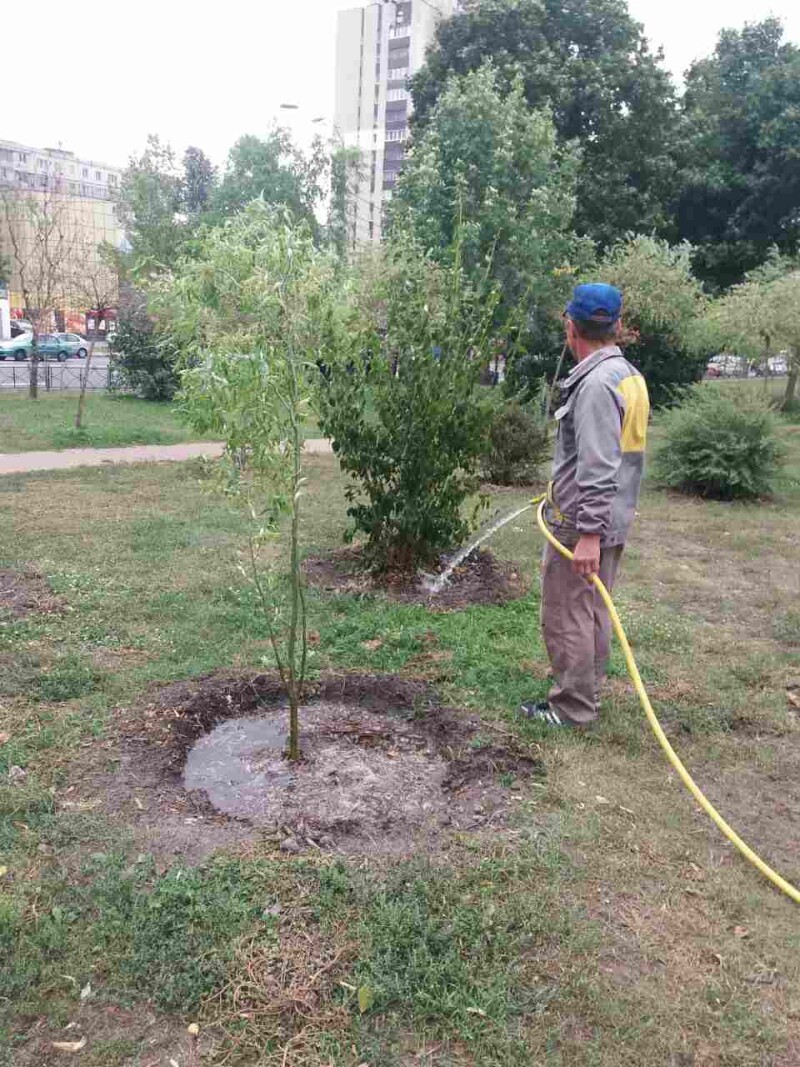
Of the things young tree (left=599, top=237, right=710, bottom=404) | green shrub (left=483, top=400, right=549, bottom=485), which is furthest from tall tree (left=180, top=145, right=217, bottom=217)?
green shrub (left=483, top=400, right=549, bottom=485)

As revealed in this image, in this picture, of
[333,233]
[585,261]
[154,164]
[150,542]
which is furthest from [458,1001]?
[154,164]

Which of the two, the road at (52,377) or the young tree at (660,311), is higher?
the young tree at (660,311)

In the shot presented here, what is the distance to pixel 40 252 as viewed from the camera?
1822cm

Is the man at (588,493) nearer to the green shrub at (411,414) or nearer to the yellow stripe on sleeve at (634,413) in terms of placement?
the yellow stripe on sleeve at (634,413)

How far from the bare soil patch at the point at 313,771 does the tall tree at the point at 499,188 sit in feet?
43.9

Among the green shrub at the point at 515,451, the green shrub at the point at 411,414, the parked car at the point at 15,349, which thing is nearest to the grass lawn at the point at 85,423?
the green shrub at the point at 515,451

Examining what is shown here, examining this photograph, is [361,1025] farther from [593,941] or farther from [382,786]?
[382,786]

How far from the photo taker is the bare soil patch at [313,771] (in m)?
3.14

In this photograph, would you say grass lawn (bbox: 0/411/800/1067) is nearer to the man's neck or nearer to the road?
the man's neck

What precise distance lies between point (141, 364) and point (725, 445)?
14181 mm

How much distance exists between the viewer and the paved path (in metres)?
10.7

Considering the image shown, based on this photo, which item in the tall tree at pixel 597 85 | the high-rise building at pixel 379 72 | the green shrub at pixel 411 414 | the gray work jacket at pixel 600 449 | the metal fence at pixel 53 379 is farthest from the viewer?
the high-rise building at pixel 379 72

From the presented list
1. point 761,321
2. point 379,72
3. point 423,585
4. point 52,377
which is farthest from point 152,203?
point 379,72

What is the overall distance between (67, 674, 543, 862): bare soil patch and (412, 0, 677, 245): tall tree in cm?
2064
